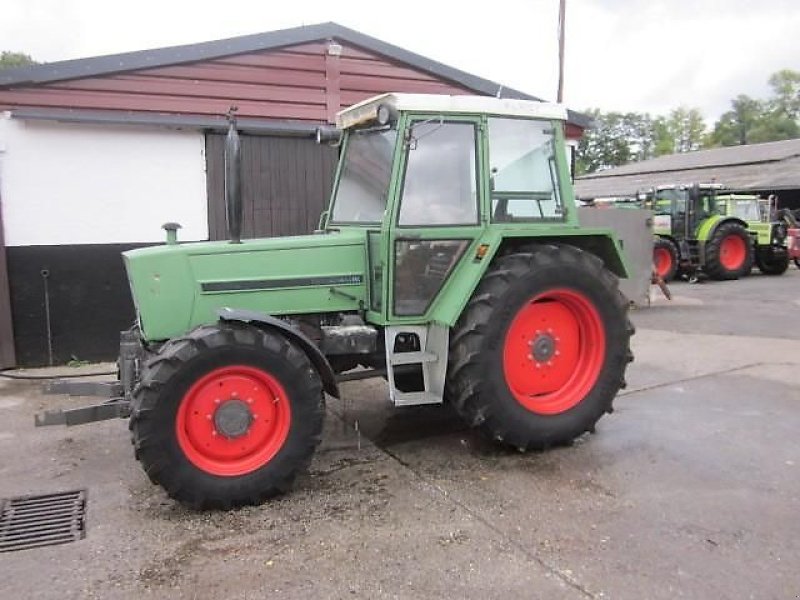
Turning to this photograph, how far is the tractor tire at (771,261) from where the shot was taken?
17.2 metres

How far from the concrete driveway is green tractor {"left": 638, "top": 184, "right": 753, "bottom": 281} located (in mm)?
10686

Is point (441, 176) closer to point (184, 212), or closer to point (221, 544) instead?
point (221, 544)

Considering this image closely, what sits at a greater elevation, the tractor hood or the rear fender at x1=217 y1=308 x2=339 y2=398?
the tractor hood

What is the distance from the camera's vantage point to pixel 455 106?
4316 millimetres

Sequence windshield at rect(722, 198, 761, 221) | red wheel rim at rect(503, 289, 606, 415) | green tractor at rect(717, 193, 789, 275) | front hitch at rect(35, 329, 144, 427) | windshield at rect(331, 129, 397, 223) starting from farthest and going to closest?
windshield at rect(722, 198, 761, 221)
green tractor at rect(717, 193, 789, 275)
red wheel rim at rect(503, 289, 606, 415)
windshield at rect(331, 129, 397, 223)
front hitch at rect(35, 329, 144, 427)

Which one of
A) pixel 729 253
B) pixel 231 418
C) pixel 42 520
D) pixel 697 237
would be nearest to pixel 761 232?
pixel 729 253

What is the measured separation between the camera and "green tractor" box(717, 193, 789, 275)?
1719 centimetres

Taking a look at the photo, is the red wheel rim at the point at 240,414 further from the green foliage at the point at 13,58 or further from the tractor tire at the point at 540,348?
the green foliage at the point at 13,58

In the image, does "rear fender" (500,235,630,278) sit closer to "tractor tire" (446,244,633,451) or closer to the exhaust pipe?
"tractor tire" (446,244,633,451)

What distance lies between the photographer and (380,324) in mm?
4367

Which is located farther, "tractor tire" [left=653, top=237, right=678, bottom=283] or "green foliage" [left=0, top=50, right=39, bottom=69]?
"green foliage" [left=0, top=50, right=39, bottom=69]

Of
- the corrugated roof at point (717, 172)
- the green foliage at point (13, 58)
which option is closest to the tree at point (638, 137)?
the corrugated roof at point (717, 172)

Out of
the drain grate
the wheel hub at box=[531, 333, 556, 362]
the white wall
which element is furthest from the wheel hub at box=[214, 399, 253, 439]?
the white wall

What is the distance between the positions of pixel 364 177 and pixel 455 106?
796 mm
